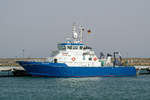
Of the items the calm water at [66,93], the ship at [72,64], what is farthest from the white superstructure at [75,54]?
the calm water at [66,93]

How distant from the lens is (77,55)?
1966 inches

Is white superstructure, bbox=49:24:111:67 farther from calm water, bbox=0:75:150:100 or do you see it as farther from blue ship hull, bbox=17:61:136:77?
calm water, bbox=0:75:150:100

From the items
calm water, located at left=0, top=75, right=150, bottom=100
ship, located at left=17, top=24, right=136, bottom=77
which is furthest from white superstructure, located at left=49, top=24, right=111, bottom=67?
calm water, located at left=0, top=75, right=150, bottom=100

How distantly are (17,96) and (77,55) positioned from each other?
20012 mm

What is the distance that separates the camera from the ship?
47844 millimetres

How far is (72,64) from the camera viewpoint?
4912 centimetres

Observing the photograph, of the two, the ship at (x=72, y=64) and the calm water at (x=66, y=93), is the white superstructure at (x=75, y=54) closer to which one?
the ship at (x=72, y=64)

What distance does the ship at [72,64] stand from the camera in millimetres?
47844

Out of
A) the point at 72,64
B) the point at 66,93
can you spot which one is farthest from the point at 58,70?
the point at 66,93

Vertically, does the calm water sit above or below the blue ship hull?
below

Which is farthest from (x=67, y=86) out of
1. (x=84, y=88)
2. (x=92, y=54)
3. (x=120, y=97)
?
(x=92, y=54)

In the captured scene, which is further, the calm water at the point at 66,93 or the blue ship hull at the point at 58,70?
the blue ship hull at the point at 58,70

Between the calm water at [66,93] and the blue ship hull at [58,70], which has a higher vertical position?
the blue ship hull at [58,70]

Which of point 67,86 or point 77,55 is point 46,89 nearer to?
point 67,86
